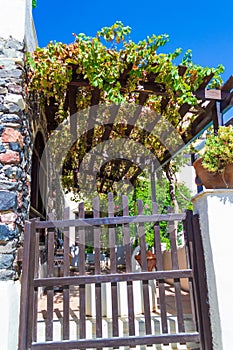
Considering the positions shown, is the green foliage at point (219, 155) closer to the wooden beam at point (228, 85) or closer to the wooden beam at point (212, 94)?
the wooden beam at point (212, 94)

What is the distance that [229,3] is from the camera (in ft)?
18.5

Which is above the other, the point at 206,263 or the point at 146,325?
the point at 206,263

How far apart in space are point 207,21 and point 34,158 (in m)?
5.02

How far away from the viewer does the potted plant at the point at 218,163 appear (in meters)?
2.55

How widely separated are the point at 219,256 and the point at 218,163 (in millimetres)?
880

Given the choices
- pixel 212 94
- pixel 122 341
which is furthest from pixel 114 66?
pixel 122 341

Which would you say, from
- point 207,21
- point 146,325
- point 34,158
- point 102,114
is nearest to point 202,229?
point 146,325

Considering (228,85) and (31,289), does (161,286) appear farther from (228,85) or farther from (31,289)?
(228,85)

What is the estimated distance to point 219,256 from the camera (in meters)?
2.43

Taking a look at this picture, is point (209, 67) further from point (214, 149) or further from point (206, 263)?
point (206, 263)

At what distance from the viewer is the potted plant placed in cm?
255

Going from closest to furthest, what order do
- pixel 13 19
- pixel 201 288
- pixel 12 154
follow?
pixel 201 288 → pixel 12 154 → pixel 13 19

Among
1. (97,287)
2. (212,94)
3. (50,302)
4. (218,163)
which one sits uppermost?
(212,94)

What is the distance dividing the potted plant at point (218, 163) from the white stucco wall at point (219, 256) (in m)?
0.11
